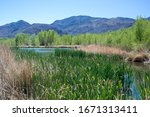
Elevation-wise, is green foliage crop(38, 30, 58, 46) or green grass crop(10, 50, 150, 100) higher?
green grass crop(10, 50, 150, 100)

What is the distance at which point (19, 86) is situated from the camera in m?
7.36

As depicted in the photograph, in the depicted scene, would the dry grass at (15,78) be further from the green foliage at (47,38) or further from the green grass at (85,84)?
the green foliage at (47,38)

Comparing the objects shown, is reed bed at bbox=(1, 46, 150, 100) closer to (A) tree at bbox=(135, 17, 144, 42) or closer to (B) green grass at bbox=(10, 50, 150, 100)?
(B) green grass at bbox=(10, 50, 150, 100)

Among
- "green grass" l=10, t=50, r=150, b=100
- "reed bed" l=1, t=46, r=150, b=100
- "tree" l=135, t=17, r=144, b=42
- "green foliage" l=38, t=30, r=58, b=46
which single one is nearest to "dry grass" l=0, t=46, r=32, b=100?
"reed bed" l=1, t=46, r=150, b=100

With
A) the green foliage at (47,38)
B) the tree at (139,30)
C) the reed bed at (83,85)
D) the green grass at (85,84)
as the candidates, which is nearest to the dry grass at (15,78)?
the reed bed at (83,85)

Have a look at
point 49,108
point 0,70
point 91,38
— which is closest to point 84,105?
point 49,108

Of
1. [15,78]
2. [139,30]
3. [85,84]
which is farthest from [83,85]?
[139,30]

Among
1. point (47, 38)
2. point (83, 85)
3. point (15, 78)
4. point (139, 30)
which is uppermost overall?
point (139, 30)

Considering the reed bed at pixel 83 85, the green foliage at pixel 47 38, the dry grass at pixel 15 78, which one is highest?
the dry grass at pixel 15 78

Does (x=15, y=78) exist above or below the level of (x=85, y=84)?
above

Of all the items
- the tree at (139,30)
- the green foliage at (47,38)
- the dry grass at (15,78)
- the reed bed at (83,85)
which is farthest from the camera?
the green foliage at (47,38)

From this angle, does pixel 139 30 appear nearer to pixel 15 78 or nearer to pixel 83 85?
pixel 83 85

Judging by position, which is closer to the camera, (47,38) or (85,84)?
(85,84)

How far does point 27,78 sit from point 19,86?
328mm
